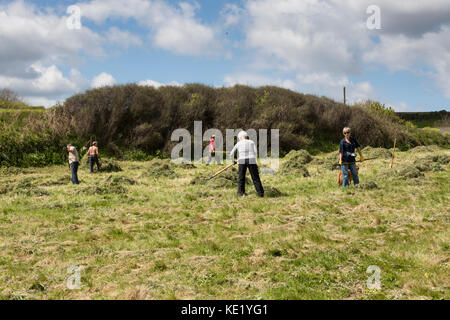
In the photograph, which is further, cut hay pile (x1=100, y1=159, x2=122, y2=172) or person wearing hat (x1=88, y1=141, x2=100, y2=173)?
cut hay pile (x1=100, y1=159, x2=122, y2=172)

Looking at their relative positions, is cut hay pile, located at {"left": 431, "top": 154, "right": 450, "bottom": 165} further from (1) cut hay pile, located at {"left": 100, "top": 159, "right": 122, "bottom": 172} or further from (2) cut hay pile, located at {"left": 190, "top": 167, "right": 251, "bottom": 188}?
(1) cut hay pile, located at {"left": 100, "top": 159, "right": 122, "bottom": 172}

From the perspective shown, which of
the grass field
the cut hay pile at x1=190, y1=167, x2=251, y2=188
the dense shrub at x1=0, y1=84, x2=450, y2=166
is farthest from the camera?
the dense shrub at x1=0, y1=84, x2=450, y2=166

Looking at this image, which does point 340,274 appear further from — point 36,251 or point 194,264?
point 36,251

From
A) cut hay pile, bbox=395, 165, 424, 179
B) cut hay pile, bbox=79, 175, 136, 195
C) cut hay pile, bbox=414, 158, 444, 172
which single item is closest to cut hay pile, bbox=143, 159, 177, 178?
cut hay pile, bbox=79, 175, 136, 195

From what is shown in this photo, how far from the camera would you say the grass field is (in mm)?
4695

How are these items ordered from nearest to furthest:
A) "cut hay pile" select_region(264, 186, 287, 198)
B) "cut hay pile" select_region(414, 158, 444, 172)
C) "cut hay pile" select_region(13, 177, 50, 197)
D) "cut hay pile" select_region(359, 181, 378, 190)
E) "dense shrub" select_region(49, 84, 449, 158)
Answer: "cut hay pile" select_region(264, 186, 287, 198) < "cut hay pile" select_region(359, 181, 378, 190) < "cut hay pile" select_region(13, 177, 50, 197) < "cut hay pile" select_region(414, 158, 444, 172) < "dense shrub" select_region(49, 84, 449, 158)

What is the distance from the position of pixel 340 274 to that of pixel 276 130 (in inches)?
930

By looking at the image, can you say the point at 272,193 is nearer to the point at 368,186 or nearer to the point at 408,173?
the point at 368,186

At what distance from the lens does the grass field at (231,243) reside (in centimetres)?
470

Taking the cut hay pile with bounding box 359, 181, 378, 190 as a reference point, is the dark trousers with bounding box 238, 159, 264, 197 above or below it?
above

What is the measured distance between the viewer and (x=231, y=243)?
20.9 ft

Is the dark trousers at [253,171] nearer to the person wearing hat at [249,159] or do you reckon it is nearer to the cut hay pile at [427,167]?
the person wearing hat at [249,159]
